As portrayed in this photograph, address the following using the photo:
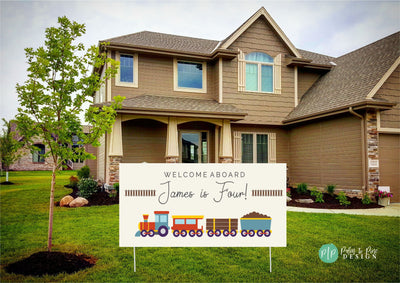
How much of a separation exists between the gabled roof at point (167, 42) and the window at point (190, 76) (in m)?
0.61

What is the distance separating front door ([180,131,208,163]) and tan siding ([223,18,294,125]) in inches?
76.5

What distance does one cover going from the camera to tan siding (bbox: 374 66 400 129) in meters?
11.6

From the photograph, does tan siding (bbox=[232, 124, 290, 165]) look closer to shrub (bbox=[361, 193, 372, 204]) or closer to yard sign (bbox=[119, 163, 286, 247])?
shrub (bbox=[361, 193, 372, 204])

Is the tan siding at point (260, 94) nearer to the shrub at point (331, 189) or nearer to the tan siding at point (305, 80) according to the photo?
the tan siding at point (305, 80)

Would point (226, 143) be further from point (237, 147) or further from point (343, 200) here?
point (343, 200)

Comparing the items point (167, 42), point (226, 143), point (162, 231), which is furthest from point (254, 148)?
point (162, 231)

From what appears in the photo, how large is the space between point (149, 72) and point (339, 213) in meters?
9.13

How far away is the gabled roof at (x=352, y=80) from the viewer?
465 inches

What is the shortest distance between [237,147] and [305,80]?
5109 millimetres

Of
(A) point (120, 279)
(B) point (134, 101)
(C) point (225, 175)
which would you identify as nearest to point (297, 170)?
(B) point (134, 101)

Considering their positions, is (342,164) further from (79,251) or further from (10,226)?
(10,226)

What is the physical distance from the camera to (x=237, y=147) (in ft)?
47.2

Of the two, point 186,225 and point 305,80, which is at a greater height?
point 305,80

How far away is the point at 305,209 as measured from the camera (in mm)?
10062
